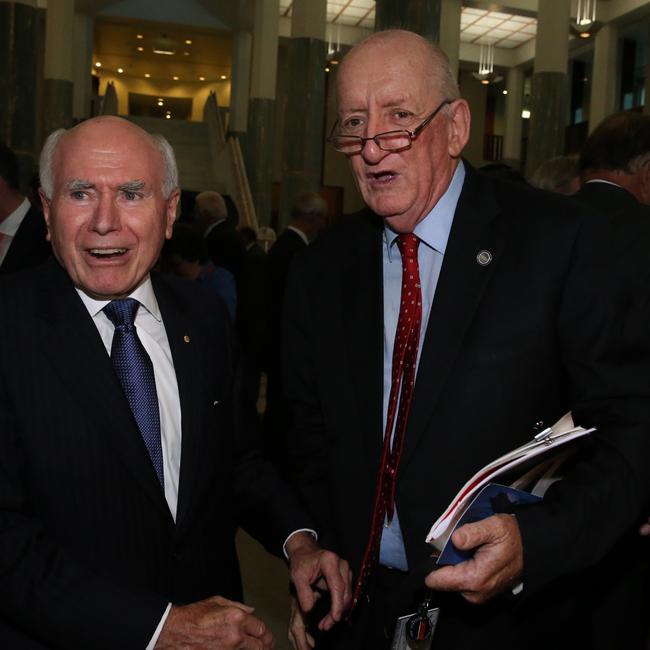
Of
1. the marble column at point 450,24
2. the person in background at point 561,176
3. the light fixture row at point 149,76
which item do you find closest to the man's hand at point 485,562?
the person in background at point 561,176

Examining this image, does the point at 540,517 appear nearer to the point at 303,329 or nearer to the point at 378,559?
the point at 378,559

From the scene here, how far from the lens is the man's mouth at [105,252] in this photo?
76.2 inches

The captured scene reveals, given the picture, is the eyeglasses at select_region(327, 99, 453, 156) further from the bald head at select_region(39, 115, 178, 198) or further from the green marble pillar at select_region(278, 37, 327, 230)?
the green marble pillar at select_region(278, 37, 327, 230)

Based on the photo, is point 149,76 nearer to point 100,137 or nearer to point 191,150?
point 191,150

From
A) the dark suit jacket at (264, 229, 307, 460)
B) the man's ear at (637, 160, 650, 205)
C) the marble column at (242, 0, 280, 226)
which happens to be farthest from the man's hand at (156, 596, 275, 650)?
the marble column at (242, 0, 280, 226)

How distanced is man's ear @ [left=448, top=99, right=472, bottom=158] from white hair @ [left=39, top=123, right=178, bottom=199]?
69 cm

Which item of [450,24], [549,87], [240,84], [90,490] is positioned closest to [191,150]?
[240,84]

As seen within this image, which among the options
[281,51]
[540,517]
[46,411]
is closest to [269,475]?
[46,411]

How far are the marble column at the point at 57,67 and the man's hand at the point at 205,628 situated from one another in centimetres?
1694

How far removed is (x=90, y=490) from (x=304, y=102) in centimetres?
1421

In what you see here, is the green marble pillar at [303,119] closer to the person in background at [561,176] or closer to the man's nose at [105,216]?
the person in background at [561,176]

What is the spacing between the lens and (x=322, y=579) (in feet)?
6.55

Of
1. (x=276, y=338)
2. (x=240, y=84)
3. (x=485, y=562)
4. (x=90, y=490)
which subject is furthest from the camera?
(x=240, y=84)

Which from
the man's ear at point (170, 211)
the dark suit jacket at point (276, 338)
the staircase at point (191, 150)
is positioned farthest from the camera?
the staircase at point (191, 150)
